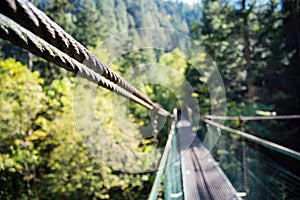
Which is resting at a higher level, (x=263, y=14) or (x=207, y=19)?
(x=207, y=19)

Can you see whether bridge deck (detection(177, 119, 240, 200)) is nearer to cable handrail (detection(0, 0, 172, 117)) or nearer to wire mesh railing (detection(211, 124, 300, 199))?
wire mesh railing (detection(211, 124, 300, 199))

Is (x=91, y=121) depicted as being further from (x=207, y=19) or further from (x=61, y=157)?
(x=207, y=19)

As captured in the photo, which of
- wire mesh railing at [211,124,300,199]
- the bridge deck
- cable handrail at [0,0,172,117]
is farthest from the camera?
wire mesh railing at [211,124,300,199]

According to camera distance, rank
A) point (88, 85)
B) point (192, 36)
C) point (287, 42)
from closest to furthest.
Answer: point (88, 85)
point (287, 42)
point (192, 36)

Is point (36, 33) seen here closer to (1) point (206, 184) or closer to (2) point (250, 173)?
(1) point (206, 184)

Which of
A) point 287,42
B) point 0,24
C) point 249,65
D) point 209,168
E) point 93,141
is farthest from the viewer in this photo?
point 249,65

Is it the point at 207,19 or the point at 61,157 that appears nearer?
the point at 61,157

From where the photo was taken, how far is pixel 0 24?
273mm

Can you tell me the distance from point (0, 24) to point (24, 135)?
4373mm

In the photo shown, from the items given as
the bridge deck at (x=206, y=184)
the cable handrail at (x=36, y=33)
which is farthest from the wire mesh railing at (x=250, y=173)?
the cable handrail at (x=36, y=33)

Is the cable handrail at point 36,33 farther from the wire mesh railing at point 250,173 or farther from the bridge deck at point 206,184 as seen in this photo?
the wire mesh railing at point 250,173

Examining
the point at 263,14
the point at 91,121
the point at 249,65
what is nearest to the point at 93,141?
the point at 91,121

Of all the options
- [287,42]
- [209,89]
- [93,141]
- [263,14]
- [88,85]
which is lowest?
[93,141]

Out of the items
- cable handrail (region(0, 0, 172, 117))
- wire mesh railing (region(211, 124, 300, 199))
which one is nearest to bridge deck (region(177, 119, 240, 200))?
wire mesh railing (region(211, 124, 300, 199))
